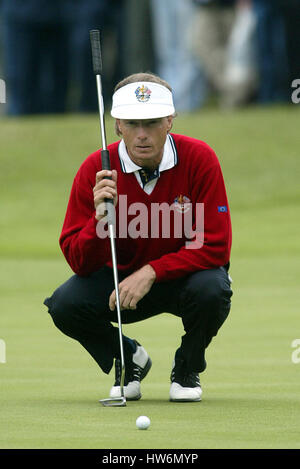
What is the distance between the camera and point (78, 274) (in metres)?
6.07

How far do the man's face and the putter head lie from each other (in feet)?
3.38

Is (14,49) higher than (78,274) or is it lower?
higher

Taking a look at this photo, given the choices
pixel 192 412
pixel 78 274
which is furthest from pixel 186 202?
pixel 192 412

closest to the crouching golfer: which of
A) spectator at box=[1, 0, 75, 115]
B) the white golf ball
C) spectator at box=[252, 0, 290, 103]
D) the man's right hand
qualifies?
the man's right hand

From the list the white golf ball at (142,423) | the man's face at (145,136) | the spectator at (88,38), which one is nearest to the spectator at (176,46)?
the spectator at (88,38)

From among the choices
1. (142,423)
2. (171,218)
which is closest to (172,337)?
(171,218)

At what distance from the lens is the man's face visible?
Answer: 5816 millimetres

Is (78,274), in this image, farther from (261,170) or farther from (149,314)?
(261,170)

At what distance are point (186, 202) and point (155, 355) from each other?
1.59 meters

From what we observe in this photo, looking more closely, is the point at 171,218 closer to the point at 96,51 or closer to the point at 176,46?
the point at 96,51

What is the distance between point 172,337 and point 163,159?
92.3 inches

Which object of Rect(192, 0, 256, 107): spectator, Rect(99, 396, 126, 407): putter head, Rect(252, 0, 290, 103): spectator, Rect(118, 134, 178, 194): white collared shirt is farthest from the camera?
Rect(192, 0, 256, 107): spectator

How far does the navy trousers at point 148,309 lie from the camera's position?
228 inches

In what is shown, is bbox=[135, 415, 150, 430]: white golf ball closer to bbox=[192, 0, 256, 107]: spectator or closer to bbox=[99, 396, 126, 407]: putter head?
bbox=[99, 396, 126, 407]: putter head
